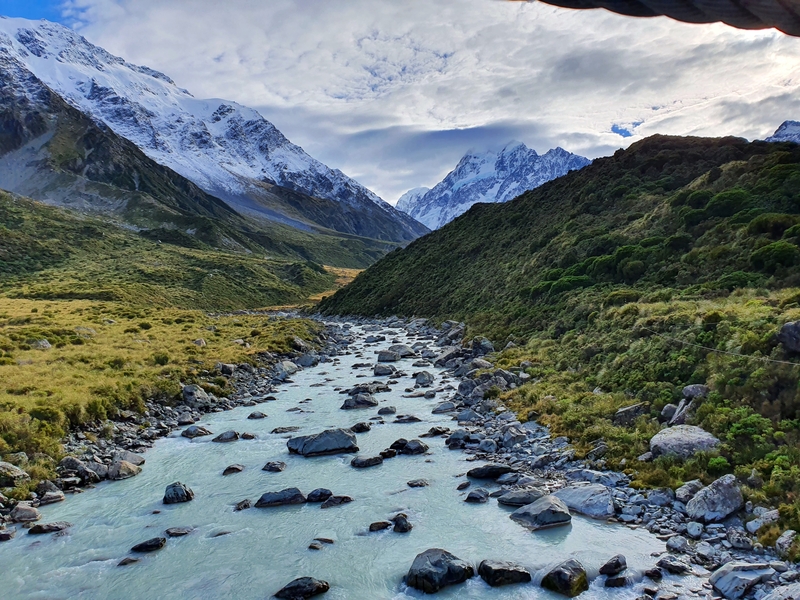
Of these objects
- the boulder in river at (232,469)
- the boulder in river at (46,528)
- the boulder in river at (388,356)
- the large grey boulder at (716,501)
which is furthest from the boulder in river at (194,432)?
the boulder in river at (388,356)

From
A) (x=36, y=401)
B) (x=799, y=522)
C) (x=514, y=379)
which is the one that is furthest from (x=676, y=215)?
(x=36, y=401)

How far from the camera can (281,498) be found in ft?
54.2

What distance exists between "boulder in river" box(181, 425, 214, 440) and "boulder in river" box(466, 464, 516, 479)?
1256cm

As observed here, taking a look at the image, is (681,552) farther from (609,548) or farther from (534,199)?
(534,199)

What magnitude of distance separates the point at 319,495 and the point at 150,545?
4.92m

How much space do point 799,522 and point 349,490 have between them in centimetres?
1203

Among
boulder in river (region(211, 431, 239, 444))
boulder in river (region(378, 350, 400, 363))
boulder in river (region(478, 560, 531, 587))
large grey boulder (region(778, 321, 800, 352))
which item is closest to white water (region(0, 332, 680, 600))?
boulder in river (region(478, 560, 531, 587))

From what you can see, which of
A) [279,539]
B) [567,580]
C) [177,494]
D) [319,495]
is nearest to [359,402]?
[319,495]

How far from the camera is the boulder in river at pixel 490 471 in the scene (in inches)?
699

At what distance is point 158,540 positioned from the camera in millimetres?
13977

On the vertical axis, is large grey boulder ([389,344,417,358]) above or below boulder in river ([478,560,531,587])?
above

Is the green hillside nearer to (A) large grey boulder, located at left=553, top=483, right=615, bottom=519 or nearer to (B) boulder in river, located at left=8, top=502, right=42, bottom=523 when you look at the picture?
(A) large grey boulder, located at left=553, top=483, right=615, bottom=519

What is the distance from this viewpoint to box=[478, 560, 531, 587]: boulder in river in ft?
39.3

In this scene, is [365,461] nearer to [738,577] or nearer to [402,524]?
[402,524]
